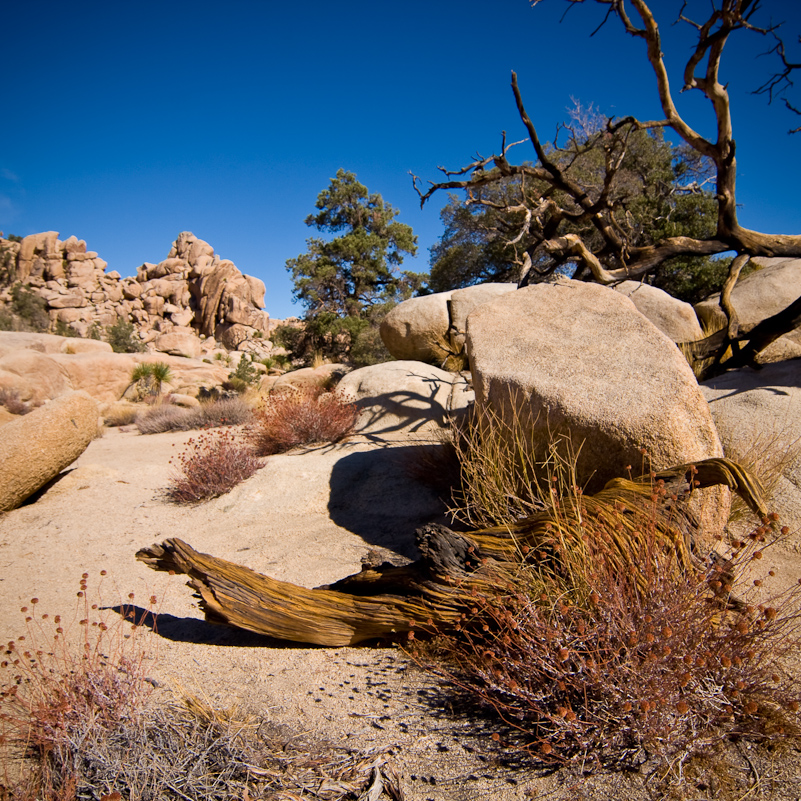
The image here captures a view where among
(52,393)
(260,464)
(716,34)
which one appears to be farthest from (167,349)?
(716,34)

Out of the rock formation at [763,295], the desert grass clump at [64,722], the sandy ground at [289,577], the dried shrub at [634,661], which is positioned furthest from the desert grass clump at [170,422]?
the rock formation at [763,295]

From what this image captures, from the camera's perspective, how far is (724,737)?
1.76 metres

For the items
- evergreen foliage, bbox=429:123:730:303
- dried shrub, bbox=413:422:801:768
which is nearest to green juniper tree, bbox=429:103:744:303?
evergreen foliage, bbox=429:123:730:303

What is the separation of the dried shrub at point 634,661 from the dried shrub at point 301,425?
5539 mm

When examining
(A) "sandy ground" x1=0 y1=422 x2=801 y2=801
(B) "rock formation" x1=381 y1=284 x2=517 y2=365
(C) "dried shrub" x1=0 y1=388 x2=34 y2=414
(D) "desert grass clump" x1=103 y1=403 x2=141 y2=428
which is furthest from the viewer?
(D) "desert grass clump" x1=103 y1=403 x2=141 y2=428

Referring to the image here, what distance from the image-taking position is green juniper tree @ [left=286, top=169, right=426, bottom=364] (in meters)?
17.5

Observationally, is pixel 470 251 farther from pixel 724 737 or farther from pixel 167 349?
pixel 167 349

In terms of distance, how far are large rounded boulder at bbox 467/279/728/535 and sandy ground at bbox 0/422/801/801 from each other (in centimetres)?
112

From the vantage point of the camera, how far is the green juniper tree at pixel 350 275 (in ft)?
57.4

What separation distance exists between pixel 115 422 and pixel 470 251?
496 inches

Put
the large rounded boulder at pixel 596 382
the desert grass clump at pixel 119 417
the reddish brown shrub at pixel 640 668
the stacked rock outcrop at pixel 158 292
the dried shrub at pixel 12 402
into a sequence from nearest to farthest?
the reddish brown shrub at pixel 640 668 < the large rounded boulder at pixel 596 382 < the dried shrub at pixel 12 402 < the desert grass clump at pixel 119 417 < the stacked rock outcrop at pixel 158 292

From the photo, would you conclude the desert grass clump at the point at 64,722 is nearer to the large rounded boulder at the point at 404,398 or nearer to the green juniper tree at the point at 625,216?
the large rounded boulder at the point at 404,398

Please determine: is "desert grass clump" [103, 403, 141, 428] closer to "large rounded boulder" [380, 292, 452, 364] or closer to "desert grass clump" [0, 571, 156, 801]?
"large rounded boulder" [380, 292, 452, 364]

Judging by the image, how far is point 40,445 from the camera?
5.84 m
